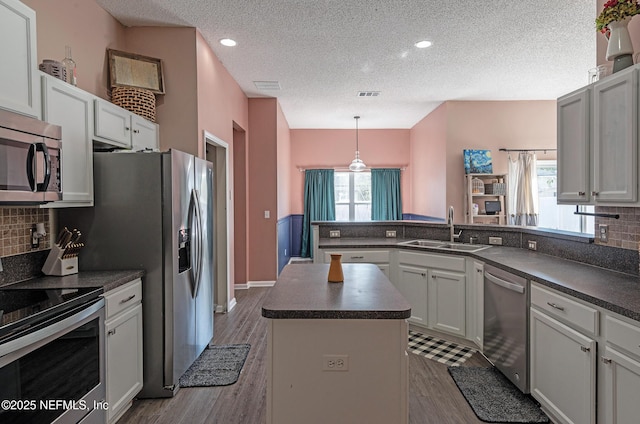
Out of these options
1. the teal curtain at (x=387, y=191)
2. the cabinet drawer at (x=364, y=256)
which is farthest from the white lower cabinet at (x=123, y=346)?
the teal curtain at (x=387, y=191)

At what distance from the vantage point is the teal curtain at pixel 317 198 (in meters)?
8.08

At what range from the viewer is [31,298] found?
1748 millimetres

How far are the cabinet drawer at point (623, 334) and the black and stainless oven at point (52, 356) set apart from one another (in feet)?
8.40

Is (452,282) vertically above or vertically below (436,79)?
below

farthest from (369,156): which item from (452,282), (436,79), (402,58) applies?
(452,282)

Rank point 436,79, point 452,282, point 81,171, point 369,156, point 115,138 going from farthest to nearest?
1. point 369,156
2. point 436,79
3. point 452,282
4. point 115,138
5. point 81,171

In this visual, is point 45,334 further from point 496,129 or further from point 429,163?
point 429,163

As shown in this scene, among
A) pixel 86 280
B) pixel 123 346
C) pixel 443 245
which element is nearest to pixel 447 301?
pixel 443 245

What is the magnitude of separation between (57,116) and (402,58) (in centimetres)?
338

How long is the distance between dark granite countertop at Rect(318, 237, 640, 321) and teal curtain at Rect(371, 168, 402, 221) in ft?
15.3

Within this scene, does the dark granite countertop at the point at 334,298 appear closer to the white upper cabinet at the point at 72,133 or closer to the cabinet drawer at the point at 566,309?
the cabinet drawer at the point at 566,309

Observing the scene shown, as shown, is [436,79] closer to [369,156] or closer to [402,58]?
[402,58]

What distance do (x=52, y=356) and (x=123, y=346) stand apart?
61 centimetres

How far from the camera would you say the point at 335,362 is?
1.69 meters
